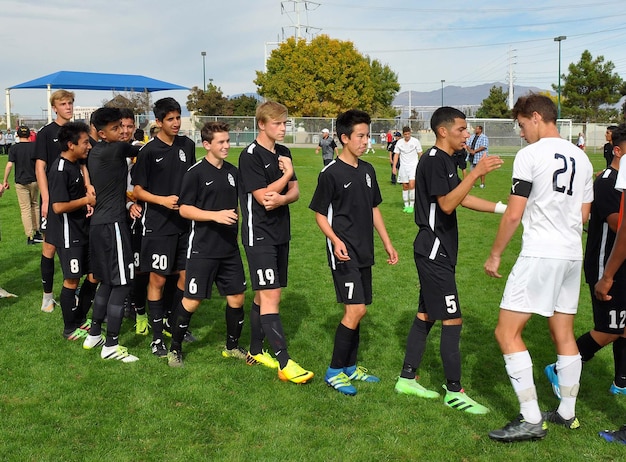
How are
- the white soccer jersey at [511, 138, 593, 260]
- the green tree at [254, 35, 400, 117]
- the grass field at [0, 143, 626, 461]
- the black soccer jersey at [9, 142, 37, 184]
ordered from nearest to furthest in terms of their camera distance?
the white soccer jersey at [511, 138, 593, 260] → the grass field at [0, 143, 626, 461] → the black soccer jersey at [9, 142, 37, 184] → the green tree at [254, 35, 400, 117]

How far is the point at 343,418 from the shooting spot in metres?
4.40

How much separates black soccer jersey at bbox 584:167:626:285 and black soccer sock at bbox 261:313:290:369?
8.63ft

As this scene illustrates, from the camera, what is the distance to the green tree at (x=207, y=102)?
Answer: 208ft

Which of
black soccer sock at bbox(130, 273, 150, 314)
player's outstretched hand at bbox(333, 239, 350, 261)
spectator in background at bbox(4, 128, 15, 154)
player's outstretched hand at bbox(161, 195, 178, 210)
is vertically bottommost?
black soccer sock at bbox(130, 273, 150, 314)

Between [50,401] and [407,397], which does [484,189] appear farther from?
[50,401]

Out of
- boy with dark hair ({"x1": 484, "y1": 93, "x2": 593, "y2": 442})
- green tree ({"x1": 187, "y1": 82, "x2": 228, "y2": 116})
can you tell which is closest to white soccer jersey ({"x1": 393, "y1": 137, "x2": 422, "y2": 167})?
boy with dark hair ({"x1": 484, "y1": 93, "x2": 593, "y2": 442})

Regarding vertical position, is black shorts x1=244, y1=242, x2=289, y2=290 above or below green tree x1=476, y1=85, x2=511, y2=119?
below

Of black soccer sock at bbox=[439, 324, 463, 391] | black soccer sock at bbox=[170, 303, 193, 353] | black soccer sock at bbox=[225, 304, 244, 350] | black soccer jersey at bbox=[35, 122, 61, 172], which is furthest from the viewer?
black soccer jersey at bbox=[35, 122, 61, 172]

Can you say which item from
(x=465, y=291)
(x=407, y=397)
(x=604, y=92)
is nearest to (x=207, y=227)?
(x=407, y=397)

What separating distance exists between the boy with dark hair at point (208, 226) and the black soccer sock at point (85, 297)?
1632 millimetres

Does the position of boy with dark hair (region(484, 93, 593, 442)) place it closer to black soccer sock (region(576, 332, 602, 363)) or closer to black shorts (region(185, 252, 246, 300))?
black soccer sock (region(576, 332, 602, 363))

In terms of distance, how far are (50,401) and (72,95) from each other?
3780 millimetres

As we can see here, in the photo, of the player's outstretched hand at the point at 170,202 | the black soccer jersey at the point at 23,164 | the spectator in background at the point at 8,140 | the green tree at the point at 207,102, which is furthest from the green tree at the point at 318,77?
the player's outstretched hand at the point at 170,202

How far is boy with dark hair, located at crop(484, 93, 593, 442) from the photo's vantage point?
379cm
